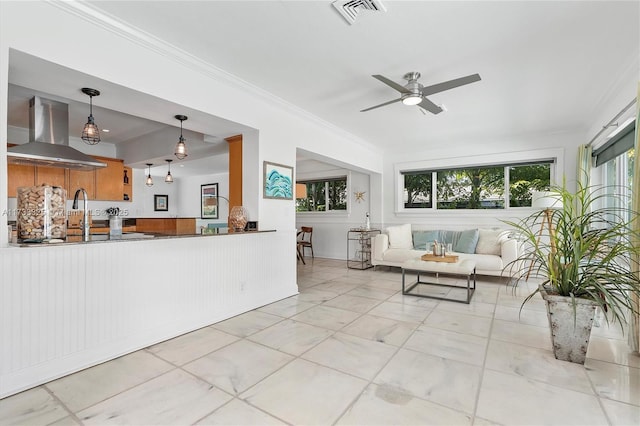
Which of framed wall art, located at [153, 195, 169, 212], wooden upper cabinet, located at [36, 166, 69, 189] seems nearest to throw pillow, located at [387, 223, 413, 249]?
wooden upper cabinet, located at [36, 166, 69, 189]

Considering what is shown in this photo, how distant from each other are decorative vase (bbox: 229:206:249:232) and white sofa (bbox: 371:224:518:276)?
2.78 m

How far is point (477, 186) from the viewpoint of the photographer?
239 inches

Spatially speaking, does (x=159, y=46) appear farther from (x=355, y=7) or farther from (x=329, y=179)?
(x=329, y=179)

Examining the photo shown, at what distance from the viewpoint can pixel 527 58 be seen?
2.79 meters

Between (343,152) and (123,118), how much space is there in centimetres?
334

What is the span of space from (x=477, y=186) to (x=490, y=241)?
1.27 meters

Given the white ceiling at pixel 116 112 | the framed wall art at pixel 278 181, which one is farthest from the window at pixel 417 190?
the white ceiling at pixel 116 112

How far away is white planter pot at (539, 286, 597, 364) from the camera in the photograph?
86.4 inches

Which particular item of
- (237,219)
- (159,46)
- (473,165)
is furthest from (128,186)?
(473,165)

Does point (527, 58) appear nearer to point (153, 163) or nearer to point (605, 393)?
point (605, 393)

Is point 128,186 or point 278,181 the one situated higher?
point 128,186

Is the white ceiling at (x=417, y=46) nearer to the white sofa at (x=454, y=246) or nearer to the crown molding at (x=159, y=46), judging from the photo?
the crown molding at (x=159, y=46)

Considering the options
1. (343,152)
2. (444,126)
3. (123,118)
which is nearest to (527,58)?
(444,126)

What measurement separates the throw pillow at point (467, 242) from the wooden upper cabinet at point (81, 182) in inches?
261
